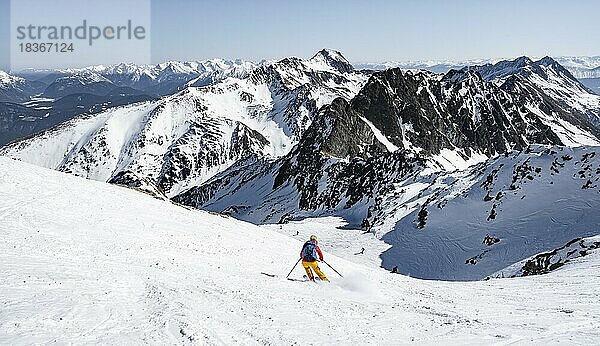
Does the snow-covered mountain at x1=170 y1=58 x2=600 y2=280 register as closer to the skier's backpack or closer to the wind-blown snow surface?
the wind-blown snow surface

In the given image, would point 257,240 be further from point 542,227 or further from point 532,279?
point 542,227

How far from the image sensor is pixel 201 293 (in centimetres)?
1505

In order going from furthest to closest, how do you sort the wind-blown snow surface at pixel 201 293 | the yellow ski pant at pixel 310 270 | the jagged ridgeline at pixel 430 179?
the jagged ridgeline at pixel 430 179, the yellow ski pant at pixel 310 270, the wind-blown snow surface at pixel 201 293

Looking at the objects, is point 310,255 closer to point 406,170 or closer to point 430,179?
point 430,179

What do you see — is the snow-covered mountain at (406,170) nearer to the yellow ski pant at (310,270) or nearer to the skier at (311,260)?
the yellow ski pant at (310,270)

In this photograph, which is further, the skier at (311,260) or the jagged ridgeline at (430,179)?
the jagged ridgeline at (430,179)

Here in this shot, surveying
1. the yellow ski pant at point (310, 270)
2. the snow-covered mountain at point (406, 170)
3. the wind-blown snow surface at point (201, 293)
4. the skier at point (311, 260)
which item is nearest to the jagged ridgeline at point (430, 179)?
the snow-covered mountain at point (406, 170)

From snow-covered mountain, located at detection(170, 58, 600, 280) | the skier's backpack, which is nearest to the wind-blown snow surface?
the skier's backpack

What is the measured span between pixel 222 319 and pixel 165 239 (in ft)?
34.1

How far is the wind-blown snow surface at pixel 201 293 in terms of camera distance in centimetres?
1186

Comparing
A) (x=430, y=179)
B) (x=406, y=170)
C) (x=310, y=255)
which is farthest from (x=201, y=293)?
(x=406, y=170)

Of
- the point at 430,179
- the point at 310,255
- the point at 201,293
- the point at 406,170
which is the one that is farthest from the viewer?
the point at 406,170

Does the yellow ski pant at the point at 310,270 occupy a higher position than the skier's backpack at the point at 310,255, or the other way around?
the skier's backpack at the point at 310,255

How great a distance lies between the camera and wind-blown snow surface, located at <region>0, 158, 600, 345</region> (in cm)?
1186
